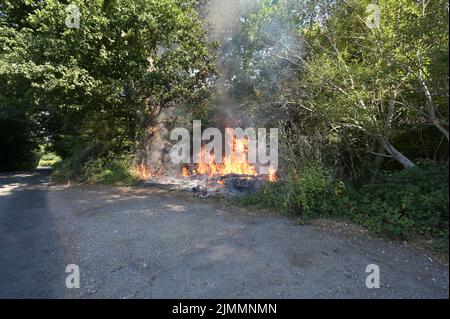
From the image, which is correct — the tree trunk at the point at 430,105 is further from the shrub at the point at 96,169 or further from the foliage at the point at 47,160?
the foliage at the point at 47,160

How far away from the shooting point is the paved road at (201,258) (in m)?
3.10

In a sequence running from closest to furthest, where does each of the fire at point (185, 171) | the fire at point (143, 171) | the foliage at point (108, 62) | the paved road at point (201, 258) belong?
the paved road at point (201, 258)
the foliage at point (108, 62)
the fire at point (143, 171)
the fire at point (185, 171)

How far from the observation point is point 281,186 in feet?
21.1

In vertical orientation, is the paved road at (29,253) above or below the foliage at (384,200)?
below

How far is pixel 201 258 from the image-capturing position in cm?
383

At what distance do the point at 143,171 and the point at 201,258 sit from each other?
8.33 meters

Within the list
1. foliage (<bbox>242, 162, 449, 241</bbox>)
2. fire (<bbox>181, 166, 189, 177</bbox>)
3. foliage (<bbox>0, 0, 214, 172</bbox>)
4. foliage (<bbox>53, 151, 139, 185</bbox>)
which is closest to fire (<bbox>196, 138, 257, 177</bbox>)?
fire (<bbox>181, 166, 189, 177</bbox>)

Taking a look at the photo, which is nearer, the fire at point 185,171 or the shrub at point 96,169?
the shrub at point 96,169

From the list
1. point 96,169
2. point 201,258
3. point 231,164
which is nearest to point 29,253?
point 201,258

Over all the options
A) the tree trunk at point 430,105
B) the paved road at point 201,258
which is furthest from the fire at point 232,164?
the tree trunk at point 430,105

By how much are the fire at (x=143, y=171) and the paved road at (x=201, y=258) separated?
485 centimetres
